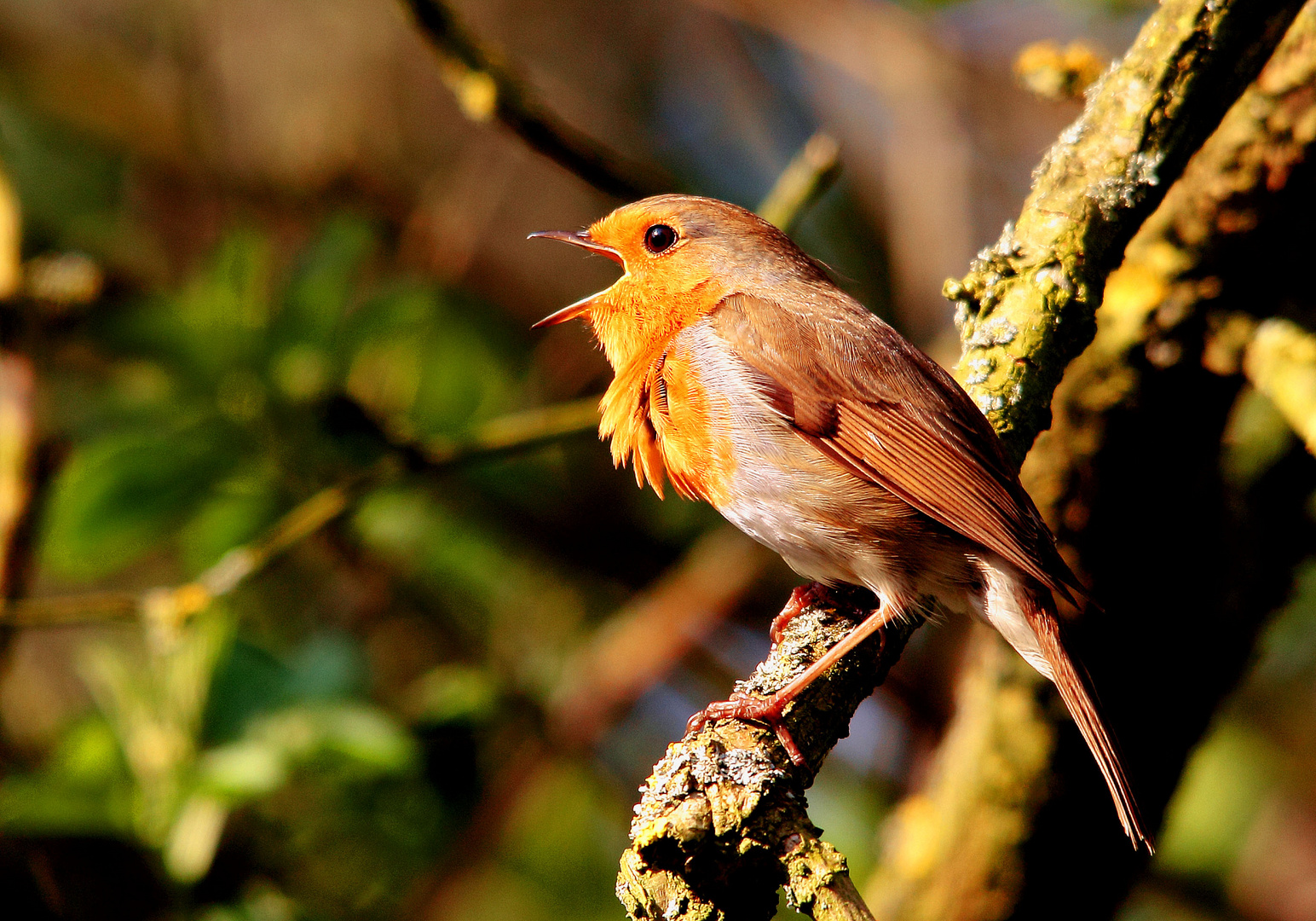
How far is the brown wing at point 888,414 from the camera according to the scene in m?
2.46

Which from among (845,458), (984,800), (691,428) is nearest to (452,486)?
(691,428)

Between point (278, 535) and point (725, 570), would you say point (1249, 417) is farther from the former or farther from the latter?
point (278, 535)

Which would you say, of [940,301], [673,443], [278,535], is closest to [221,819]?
[278,535]

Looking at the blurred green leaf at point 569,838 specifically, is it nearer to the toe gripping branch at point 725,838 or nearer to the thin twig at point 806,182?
the thin twig at point 806,182

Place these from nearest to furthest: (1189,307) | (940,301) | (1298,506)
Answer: (1189,307), (1298,506), (940,301)

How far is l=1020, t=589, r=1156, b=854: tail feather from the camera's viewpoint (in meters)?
2.32

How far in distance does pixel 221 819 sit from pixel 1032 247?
2413 mm

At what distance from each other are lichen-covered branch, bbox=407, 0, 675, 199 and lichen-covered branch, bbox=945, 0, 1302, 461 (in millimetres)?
1460

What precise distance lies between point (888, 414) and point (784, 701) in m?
0.93

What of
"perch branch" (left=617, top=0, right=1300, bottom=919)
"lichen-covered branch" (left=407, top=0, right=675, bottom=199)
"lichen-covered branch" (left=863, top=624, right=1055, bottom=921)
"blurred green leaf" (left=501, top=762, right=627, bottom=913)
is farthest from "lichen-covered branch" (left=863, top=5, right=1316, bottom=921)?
"blurred green leaf" (left=501, top=762, right=627, bottom=913)

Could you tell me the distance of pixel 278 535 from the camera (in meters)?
3.22

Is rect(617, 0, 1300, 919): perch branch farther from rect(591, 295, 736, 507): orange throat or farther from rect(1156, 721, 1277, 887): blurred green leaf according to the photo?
rect(1156, 721, 1277, 887): blurred green leaf

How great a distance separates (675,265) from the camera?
3.26 m

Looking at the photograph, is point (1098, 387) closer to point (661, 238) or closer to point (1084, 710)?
point (1084, 710)
